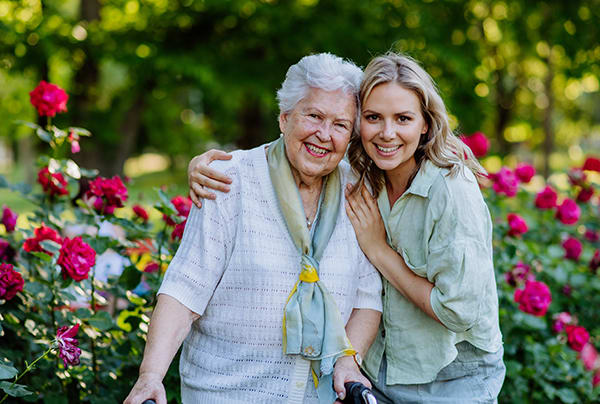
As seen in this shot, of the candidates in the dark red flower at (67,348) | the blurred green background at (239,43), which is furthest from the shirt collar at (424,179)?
the blurred green background at (239,43)

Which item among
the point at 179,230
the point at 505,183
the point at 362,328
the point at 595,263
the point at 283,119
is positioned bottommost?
the point at 595,263

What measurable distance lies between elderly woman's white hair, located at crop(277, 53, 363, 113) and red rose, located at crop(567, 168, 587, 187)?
2258 millimetres

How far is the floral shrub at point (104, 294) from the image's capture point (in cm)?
251

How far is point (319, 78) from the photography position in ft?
7.41

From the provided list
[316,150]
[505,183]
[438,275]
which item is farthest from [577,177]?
[316,150]

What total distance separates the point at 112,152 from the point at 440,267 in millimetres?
8867

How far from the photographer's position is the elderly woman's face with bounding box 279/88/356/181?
2277mm

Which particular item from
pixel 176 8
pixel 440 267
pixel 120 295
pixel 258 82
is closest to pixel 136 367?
pixel 120 295

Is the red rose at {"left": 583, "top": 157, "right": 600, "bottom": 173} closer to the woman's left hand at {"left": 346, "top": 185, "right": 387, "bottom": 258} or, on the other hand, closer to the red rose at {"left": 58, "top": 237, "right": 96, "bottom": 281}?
the woman's left hand at {"left": 346, "top": 185, "right": 387, "bottom": 258}

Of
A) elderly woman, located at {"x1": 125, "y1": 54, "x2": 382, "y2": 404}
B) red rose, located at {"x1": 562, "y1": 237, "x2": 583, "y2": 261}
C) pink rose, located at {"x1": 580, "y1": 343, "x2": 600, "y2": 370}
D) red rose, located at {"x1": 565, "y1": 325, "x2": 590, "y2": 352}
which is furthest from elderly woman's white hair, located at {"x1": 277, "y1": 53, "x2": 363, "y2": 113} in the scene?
red rose, located at {"x1": 562, "y1": 237, "x2": 583, "y2": 261}

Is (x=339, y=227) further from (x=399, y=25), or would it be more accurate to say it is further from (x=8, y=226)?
(x=399, y=25)

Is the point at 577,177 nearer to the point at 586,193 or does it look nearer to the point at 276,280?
the point at 586,193

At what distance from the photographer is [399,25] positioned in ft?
27.7

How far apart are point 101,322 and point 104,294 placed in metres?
0.57
